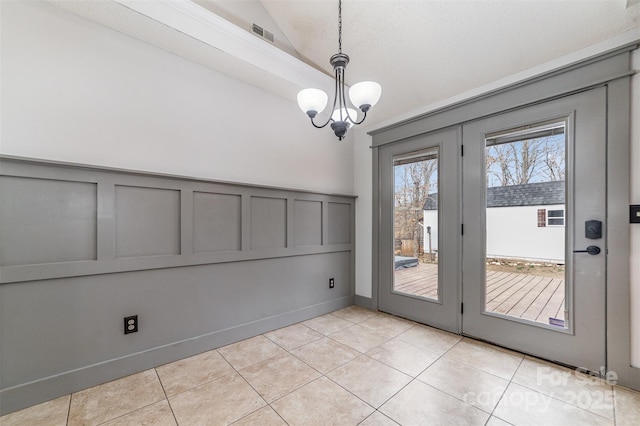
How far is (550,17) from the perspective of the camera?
1954mm

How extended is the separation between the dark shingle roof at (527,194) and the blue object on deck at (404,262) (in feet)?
3.49

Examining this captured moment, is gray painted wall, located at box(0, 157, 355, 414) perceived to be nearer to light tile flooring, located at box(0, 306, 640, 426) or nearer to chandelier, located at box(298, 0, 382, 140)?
light tile flooring, located at box(0, 306, 640, 426)

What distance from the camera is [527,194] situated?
7.93 feet

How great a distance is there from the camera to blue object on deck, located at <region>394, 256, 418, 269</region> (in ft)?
10.7

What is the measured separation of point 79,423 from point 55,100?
83.4 inches

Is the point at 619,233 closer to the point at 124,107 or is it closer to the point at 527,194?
the point at 527,194

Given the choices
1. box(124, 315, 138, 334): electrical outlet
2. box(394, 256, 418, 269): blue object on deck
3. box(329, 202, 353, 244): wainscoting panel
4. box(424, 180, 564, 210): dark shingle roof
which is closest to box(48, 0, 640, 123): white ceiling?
box(424, 180, 564, 210): dark shingle roof

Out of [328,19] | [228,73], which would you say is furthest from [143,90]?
[328,19]

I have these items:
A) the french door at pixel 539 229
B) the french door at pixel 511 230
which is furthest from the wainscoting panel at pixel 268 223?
the french door at pixel 539 229

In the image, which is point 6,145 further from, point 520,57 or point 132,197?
point 520,57

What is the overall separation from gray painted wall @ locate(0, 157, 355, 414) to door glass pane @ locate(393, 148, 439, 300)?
4.41 feet

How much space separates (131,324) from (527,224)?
3517mm

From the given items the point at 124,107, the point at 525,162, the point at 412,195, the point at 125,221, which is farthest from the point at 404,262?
the point at 124,107

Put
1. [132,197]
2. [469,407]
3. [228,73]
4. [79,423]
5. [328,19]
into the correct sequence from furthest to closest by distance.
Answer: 1. [228,73]
2. [328,19]
3. [132,197]
4. [469,407]
5. [79,423]
